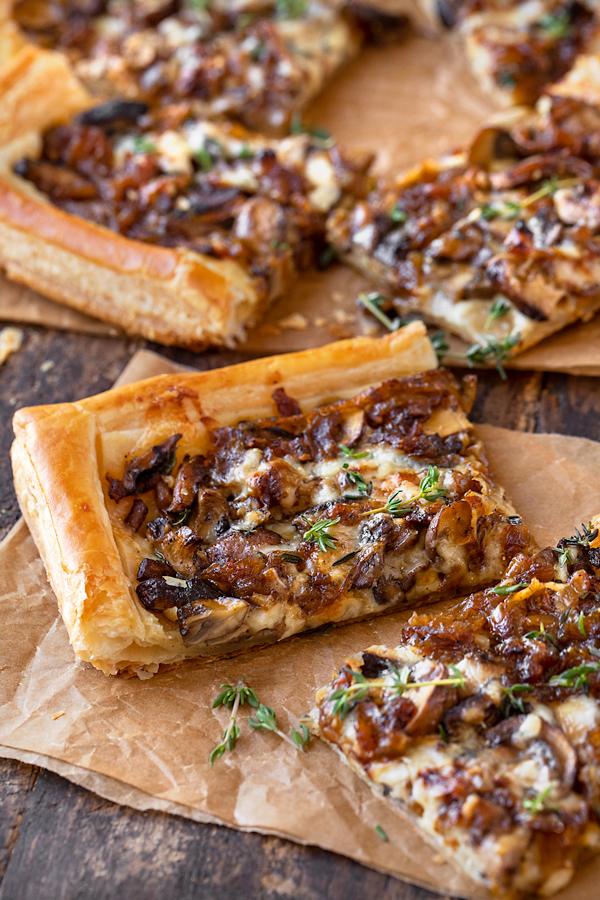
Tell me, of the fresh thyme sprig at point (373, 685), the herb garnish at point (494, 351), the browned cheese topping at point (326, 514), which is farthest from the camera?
the herb garnish at point (494, 351)

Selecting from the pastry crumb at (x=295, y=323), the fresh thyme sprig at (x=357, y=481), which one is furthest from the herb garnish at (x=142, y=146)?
the fresh thyme sprig at (x=357, y=481)

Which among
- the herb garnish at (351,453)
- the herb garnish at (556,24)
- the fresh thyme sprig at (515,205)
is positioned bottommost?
the herb garnish at (351,453)

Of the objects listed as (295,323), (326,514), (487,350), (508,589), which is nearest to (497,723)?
(508,589)

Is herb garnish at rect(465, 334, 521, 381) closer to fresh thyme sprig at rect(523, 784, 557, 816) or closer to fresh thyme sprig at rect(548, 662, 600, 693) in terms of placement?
fresh thyme sprig at rect(548, 662, 600, 693)

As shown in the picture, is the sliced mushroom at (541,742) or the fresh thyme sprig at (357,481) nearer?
the sliced mushroom at (541,742)

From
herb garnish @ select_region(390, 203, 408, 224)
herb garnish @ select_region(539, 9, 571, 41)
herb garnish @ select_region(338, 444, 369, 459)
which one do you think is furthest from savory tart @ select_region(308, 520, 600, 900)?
herb garnish @ select_region(539, 9, 571, 41)

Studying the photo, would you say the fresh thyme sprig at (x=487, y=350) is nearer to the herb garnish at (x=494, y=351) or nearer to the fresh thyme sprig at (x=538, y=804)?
the herb garnish at (x=494, y=351)
